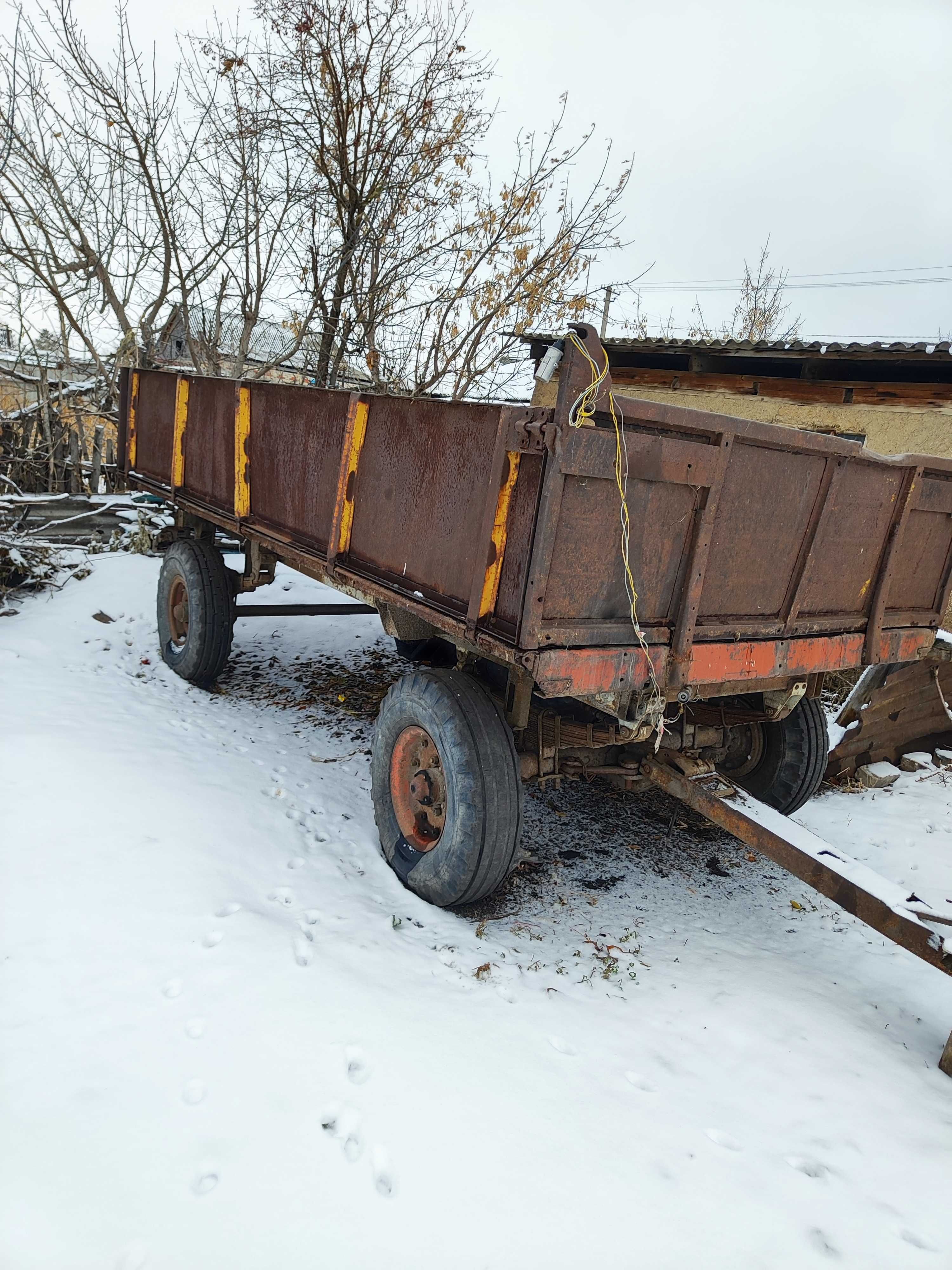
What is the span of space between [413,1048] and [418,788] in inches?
44.7

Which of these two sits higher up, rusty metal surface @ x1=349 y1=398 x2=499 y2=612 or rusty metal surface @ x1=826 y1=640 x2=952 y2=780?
rusty metal surface @ x1=349 y1=398 x2=499 y2=612

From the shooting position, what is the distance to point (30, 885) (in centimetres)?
274

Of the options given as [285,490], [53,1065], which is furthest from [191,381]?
[53,1065]

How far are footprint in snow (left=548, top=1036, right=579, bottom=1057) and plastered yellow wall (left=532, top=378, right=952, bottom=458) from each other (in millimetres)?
6036

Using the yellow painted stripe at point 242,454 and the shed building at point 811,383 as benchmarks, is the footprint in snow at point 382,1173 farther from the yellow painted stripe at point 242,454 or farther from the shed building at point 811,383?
the shed building at point 811,383

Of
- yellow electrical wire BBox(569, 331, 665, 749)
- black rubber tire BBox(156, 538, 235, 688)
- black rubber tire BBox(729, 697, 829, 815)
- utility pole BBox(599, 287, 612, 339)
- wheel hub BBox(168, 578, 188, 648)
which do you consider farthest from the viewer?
utility pole BBox(599, 287, 612, 339)

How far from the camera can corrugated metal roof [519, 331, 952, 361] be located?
7367 millimetres

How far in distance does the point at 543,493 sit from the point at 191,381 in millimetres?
3678

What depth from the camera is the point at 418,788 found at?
325 centimetres

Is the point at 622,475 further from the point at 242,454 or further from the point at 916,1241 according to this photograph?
the point at 242,454

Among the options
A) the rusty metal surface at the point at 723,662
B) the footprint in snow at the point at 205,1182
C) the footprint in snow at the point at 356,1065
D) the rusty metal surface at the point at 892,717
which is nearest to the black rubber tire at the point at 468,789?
the rusty metal surface at the point at 723,662

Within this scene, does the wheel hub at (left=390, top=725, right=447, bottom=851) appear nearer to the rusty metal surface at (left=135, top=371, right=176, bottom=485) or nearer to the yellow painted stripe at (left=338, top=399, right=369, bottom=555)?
the yellow painted stripe at (left=338, top=399, right=369, bottom=555)

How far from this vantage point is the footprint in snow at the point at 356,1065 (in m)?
2.13

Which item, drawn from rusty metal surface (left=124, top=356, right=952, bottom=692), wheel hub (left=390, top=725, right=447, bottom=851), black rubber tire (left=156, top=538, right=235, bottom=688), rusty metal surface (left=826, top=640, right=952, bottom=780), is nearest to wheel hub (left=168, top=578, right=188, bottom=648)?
black rubber tire (left=156, top=538, right=235, bottom=688)
